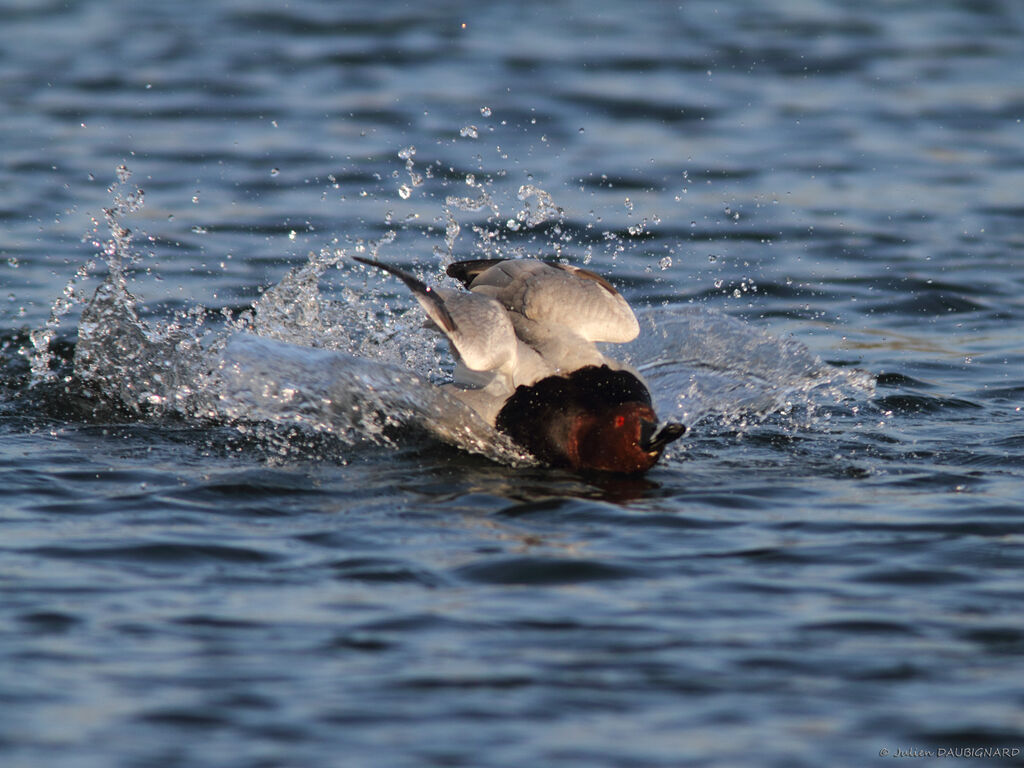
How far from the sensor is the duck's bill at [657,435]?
18.5ft

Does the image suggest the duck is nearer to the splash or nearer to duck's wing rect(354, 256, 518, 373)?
duck's wing rect(354, 256, 518, 373)

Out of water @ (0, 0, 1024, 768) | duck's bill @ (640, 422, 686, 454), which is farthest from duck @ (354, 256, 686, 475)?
water @ (0, 0, 1024, 768)

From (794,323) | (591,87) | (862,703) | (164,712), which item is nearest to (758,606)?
(862,703)

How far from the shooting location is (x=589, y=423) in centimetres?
585

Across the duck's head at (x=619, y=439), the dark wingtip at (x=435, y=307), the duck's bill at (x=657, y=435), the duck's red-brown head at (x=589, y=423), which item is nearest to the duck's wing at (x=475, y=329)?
the dark wingtip at (x=435, y=307)

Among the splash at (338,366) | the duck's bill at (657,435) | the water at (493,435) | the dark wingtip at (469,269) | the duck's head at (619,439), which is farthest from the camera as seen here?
the dark wingtip at (469,269)

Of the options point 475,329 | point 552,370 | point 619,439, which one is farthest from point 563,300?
point 619,439

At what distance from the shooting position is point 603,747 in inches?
144

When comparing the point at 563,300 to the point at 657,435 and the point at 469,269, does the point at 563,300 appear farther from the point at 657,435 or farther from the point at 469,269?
the point at 657,435

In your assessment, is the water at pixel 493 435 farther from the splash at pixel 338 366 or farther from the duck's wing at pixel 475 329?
the duck's wing at pixel 475 329

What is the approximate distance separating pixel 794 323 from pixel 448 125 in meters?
4.89

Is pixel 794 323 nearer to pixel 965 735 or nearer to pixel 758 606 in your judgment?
pixel 758 606

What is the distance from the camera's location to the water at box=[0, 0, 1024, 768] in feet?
12.8

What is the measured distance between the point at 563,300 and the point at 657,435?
1.00 meters
